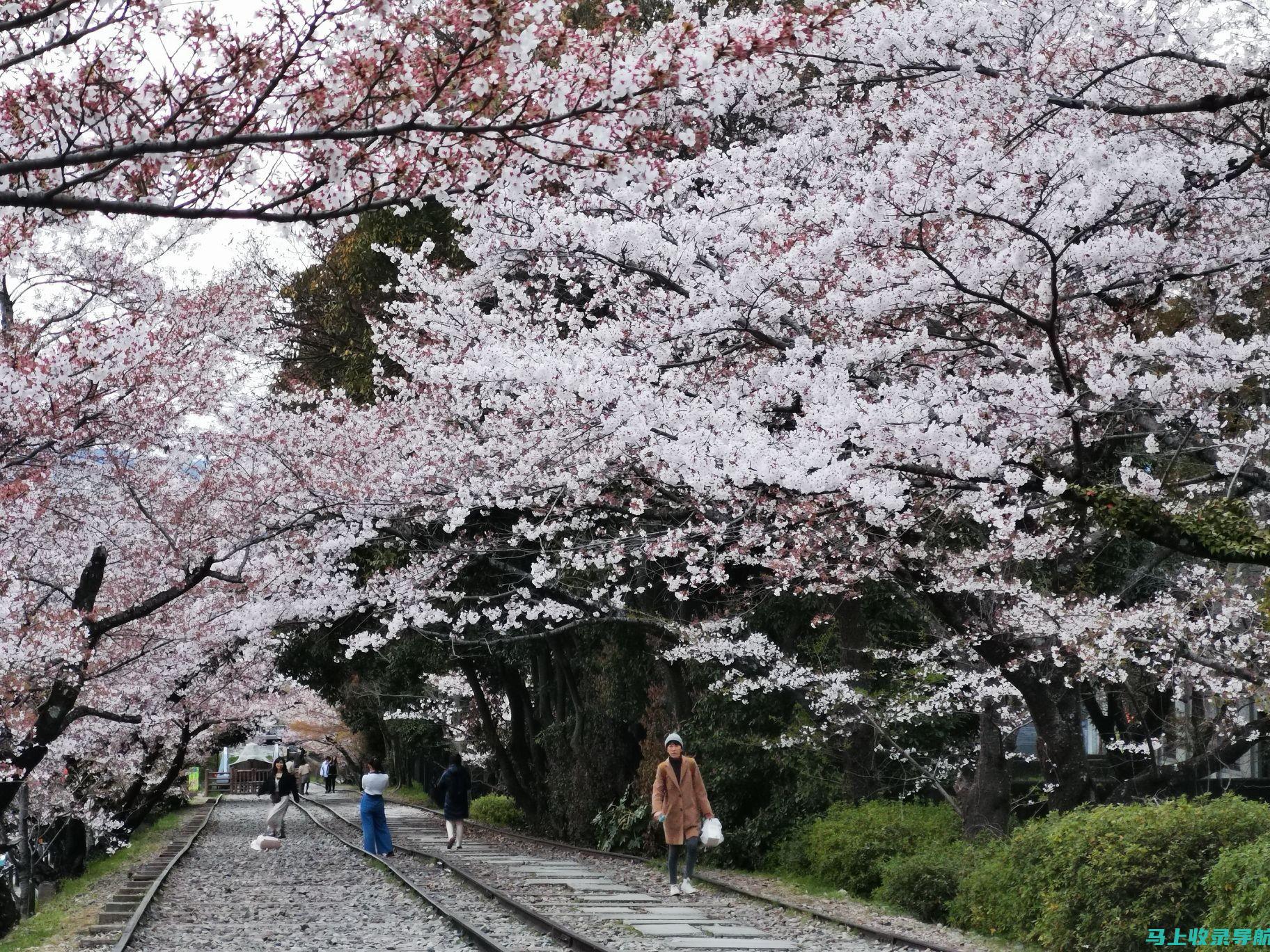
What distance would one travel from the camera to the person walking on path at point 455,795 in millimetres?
21625

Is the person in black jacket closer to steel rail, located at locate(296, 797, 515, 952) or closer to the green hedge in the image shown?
steel rail, located at locate(296, 797, 515, 952)

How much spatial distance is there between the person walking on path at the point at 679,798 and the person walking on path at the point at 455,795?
8.41 metres

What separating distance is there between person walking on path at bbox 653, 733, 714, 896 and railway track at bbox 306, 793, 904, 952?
2.28 feet

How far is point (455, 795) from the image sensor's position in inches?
865

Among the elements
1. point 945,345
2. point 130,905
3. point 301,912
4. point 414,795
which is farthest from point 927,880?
point 414,795

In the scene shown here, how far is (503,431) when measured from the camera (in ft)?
47.3

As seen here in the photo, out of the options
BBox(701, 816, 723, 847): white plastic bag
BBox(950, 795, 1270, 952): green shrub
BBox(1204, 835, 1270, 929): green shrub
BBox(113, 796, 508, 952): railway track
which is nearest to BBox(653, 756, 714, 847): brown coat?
BBox(701, 816, 723, 847): white plastic bag

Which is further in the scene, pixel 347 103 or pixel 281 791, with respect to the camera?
pixel 281 791

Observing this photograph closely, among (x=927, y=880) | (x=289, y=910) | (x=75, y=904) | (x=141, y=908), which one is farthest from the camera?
(x=75, y=904)

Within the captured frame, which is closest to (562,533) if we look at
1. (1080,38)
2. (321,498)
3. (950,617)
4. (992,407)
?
(321,498)

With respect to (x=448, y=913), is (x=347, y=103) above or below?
above

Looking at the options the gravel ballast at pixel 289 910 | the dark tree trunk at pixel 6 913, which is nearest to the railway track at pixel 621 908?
the gravel ballast at pixel 289 910

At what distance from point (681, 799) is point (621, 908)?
1.27 metres

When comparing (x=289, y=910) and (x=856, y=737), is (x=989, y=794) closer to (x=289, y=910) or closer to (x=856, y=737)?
(x=856, y=737)
